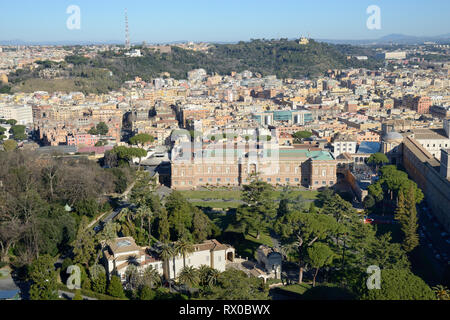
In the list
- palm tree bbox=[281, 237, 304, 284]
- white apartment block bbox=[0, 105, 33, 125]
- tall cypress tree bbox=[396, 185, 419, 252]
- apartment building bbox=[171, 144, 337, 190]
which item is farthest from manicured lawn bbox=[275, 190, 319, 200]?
white apartment block bbox=[0, 105, 33, 125]

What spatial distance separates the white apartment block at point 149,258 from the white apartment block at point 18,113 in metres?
39.5

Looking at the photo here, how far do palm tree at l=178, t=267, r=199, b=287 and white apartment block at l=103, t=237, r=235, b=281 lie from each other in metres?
0.95

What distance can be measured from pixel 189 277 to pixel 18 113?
43.0 metres

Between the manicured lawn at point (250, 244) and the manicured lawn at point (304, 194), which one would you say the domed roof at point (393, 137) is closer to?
the manicured lawn at point (304, 194)

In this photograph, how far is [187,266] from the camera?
16016mm

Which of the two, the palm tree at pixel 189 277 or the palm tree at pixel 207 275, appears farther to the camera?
the palm tree at pixel 189 277

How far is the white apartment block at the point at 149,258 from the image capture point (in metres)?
15.8

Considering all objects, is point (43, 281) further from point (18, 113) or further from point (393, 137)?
point (18, 113)

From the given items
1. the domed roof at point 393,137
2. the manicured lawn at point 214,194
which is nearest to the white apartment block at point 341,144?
the domed roof at point 393,137

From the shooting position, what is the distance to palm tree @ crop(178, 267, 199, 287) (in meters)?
15.0

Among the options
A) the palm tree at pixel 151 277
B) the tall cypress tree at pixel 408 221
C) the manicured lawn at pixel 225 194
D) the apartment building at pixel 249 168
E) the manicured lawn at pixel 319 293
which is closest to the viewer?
the manicured lawn at pixel 319 293

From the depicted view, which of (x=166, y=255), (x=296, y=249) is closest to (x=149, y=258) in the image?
(x=166, y=255)
